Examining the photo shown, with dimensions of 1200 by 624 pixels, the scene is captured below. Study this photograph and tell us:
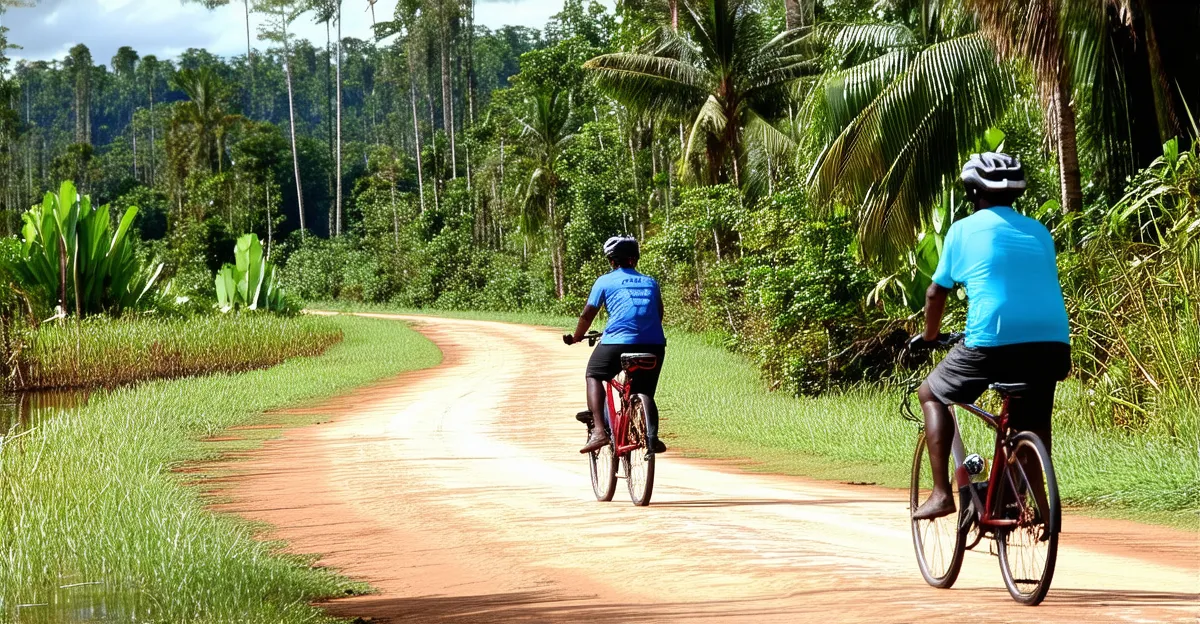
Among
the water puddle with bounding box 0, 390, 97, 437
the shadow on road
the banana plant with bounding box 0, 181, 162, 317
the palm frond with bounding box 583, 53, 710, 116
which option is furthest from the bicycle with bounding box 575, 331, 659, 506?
the palm frond with bounding box 583, 53, 710, 116

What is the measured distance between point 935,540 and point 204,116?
239 ft

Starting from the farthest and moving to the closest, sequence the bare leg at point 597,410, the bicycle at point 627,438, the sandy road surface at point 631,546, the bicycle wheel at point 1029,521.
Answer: the bare leg at point 597,410 → the bicycle at point 627,438 → the sandy road surface at point 631,546 → the bicycle wheel at point 1029,521

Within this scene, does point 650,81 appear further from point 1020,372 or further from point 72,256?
point 1020,372

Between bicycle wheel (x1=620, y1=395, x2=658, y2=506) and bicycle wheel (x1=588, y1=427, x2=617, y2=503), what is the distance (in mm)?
118

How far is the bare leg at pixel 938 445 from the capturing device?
18.1 ft

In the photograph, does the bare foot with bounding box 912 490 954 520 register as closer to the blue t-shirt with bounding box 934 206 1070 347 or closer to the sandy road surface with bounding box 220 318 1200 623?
the sandy road surface with bounding box 220 318 1200 623

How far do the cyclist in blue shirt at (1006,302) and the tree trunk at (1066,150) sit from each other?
29.7 feet

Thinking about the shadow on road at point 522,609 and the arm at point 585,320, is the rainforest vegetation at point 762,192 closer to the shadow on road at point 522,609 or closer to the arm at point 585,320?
the arm at point 585,320

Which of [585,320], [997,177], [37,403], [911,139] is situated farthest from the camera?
[37,403]

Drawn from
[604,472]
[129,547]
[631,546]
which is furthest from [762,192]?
[129,547]

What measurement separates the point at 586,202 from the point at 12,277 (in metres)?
22.5

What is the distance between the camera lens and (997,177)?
535cm

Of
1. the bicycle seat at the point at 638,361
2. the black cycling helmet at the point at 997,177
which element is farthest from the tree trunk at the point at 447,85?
the black cycling helmet at the point at 997,177

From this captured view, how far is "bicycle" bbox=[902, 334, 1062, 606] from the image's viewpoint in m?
5.00
